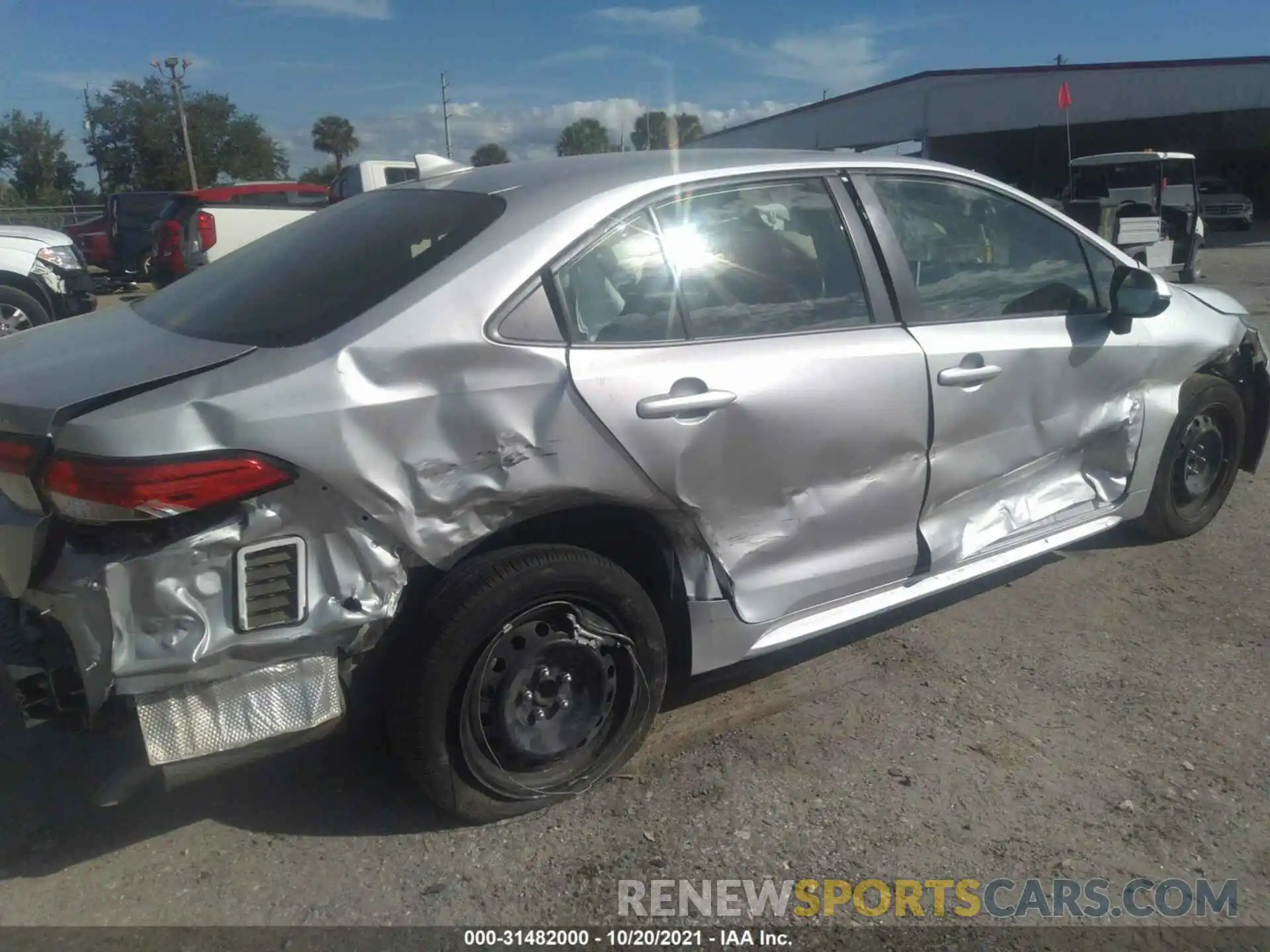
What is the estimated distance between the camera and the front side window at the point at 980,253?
11.6 feet

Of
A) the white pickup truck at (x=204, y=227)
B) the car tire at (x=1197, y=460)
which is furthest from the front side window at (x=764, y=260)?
the white pickup truck at (x=204, y=227)

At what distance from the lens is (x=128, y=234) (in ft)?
60.1

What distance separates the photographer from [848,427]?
10.5ft

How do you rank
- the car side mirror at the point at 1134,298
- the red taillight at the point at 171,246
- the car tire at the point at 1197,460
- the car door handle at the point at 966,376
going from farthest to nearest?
the red taillight at the point at 171,246 → the car tire at the point at 1197,460 → the car side mirror at the point at 1134,298 → the car door handle at the point at 966,376

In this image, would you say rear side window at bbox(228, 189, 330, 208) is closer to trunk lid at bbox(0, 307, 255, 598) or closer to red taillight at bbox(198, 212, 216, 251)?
red taillight at bbox(198, 212, 216, 251)

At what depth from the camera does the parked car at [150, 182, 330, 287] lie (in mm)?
13180

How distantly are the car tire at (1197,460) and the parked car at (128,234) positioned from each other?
17769 millimetres

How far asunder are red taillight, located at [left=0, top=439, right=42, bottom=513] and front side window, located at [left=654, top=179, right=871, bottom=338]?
1.73m

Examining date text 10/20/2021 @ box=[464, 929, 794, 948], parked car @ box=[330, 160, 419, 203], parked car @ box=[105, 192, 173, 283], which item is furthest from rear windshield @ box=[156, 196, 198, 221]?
date text 10/20/2021 @ box=[464, 929, 794, 948]

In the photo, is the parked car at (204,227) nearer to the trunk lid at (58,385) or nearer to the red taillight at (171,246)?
the red taillight at (171,246)

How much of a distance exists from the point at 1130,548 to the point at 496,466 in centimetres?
345

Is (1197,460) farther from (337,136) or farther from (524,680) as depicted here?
(337,136)

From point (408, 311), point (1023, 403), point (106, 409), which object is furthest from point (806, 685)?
point (106, 409)

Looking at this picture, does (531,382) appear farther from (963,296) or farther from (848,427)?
(963,296)
